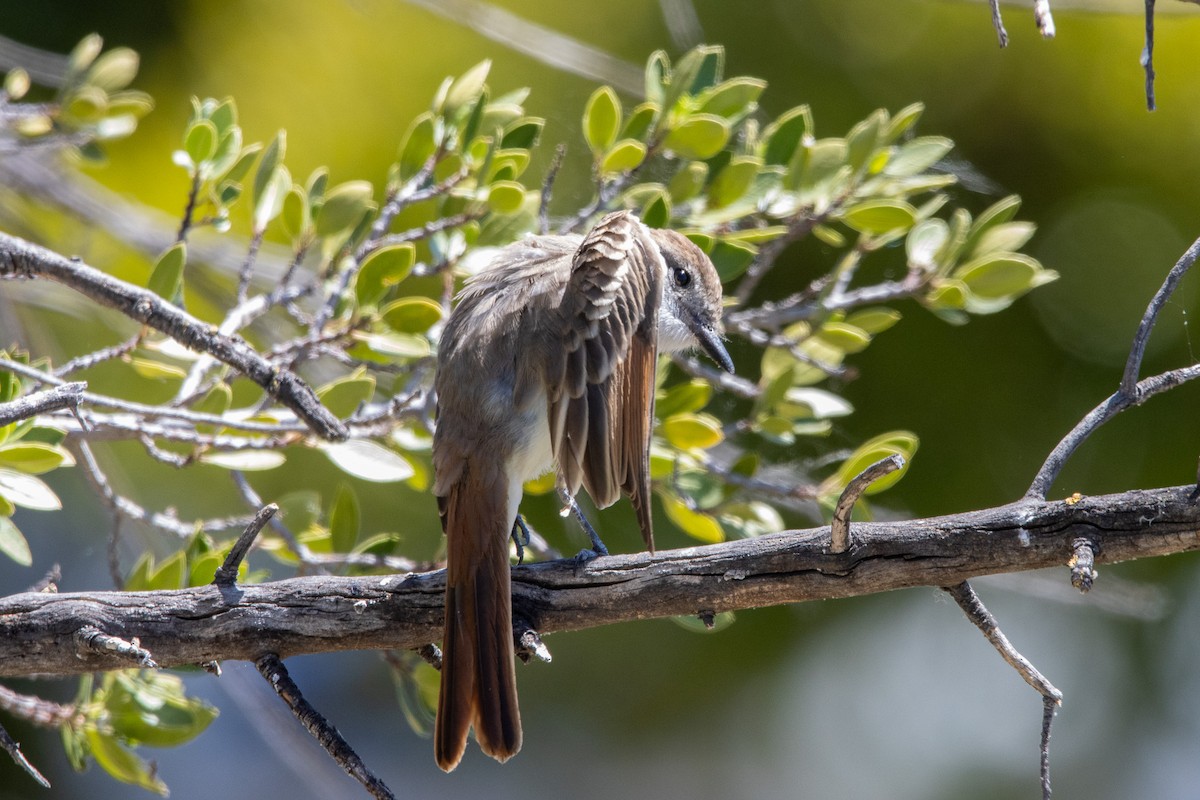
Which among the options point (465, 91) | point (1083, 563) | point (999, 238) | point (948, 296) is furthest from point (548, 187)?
point (1083, 563)

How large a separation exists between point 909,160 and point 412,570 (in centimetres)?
177

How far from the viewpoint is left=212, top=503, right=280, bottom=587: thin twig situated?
1927 millimetres

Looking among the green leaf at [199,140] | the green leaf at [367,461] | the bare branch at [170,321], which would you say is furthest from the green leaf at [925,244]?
the green leaf at [199,140]

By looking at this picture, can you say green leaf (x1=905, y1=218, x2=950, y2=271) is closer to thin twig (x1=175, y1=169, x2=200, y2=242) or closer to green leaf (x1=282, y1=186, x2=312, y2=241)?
green leaf (x1=282, y1=186, x2=312, y2=241)

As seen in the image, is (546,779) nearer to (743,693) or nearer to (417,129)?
(743,693)

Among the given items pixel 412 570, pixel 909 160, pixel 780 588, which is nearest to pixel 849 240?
pixel 909 160

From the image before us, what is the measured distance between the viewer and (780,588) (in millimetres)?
2021

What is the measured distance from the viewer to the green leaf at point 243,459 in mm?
2657

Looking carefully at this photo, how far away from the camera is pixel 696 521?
122 inches

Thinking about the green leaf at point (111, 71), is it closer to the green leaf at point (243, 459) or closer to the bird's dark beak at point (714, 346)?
the green leaf at point (243, 459)

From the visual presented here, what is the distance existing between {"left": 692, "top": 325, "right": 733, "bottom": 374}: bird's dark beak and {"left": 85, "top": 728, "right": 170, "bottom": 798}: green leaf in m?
1.76

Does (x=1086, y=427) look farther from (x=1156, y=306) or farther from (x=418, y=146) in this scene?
(x=418, y=146)

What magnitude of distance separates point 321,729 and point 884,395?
3.48 metres

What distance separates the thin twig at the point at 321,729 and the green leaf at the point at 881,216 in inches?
74.4
